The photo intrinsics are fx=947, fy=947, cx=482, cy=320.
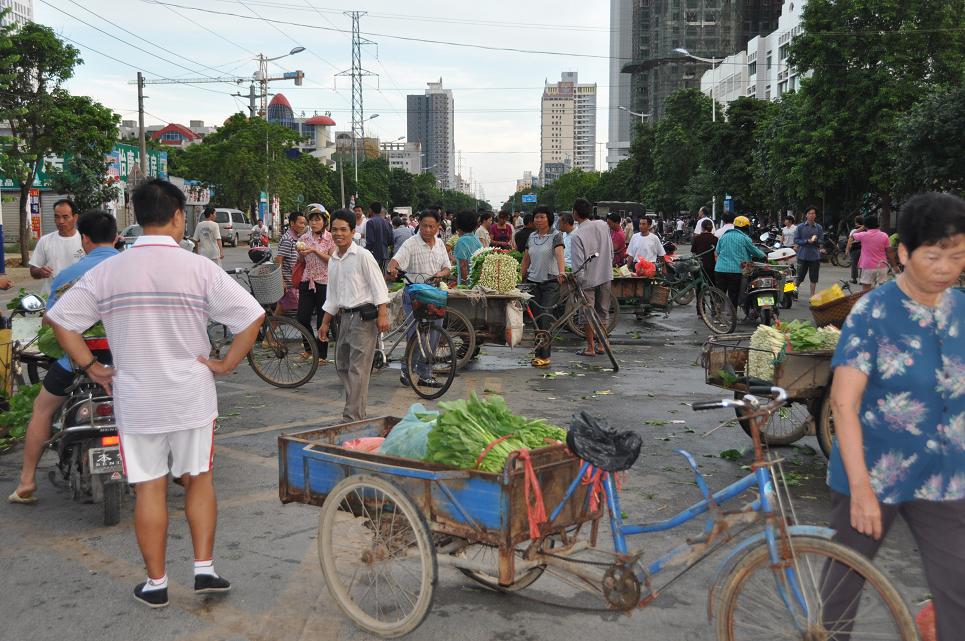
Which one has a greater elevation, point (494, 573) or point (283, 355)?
point (283, 355)

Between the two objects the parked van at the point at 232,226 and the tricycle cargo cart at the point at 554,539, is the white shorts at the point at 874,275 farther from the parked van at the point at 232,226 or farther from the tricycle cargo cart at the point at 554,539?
the parked van at the point at 232,226

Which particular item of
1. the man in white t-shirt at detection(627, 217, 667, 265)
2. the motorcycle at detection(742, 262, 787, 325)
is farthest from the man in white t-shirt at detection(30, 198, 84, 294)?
the man in white t-shirt at detection(627, 217, 667, 265)

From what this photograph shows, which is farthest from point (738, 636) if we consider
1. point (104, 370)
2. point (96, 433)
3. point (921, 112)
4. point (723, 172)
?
point (723, 172)

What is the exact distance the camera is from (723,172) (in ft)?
183

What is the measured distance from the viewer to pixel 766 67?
8938 cm

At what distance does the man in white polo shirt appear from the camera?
4172 mm

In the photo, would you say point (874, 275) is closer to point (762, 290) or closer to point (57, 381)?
point (762, 290)

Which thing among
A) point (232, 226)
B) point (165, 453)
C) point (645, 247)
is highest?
point (232, 226)

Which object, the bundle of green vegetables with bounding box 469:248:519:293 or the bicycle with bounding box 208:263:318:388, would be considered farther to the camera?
the bundle of green vegetables with bounding box 469:248:519:293

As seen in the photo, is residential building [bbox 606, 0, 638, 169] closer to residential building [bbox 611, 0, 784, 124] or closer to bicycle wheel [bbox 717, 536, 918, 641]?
residential building [bbox 611, 0, 784, 124]

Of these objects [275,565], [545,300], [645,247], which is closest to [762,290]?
[645,247]

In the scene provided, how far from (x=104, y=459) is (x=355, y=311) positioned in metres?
2.64

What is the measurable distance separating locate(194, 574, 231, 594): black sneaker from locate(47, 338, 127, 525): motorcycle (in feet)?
4.07

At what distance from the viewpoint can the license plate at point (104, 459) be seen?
17.5 ft
